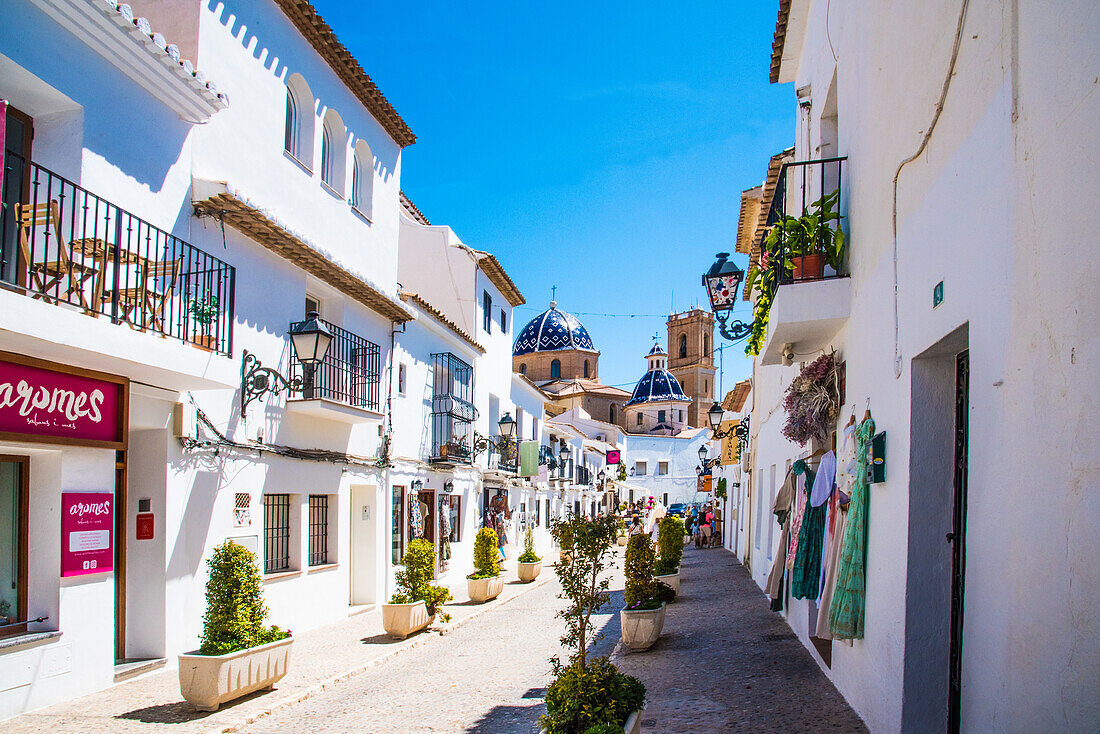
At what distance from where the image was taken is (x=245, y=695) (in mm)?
8188

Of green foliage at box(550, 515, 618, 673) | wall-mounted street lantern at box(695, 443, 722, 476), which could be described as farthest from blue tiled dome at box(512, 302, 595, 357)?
green foliage at box(550, 515, 618, 673)

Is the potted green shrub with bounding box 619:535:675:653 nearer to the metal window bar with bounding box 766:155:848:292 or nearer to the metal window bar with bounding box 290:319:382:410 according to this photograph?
the metal window bar with bounding box 766:155:848:292

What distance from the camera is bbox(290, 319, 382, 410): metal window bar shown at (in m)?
12.3

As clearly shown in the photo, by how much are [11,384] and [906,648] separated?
721 cm

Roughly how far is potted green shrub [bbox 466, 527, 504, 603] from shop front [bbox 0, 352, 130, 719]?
856 cm

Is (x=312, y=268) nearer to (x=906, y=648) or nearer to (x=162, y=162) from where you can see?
(x=162, y=162)

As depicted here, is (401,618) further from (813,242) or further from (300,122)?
(300,122)

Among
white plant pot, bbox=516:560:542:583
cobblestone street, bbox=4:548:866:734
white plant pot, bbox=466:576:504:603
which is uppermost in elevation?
cobblestone street, bbox=4:548:866:734

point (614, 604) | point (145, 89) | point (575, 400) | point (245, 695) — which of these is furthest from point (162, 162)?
point (575, 400)

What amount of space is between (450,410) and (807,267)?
41.7ft

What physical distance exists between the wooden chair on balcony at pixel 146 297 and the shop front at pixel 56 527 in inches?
25.9

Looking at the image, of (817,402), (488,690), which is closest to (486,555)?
(488,690)

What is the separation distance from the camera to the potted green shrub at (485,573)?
1627cm

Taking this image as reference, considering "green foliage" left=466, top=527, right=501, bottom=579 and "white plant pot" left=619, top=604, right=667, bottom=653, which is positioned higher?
"white plant pot" left=619, top=604, right=667, bottom=653
